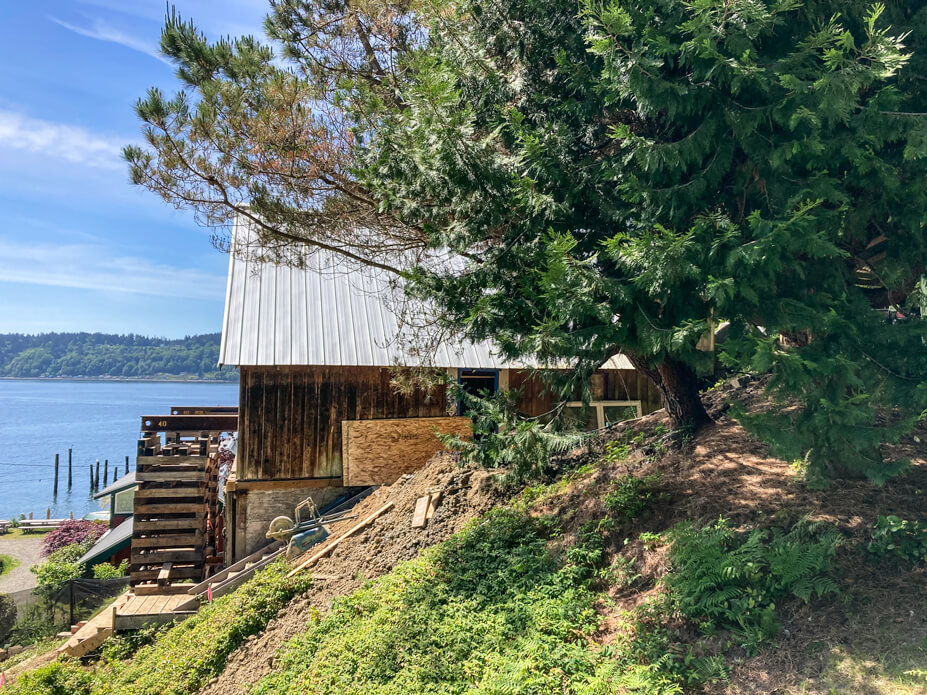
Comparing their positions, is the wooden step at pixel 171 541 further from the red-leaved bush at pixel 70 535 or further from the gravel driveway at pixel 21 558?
the red-leaved bush at pixel 70 535

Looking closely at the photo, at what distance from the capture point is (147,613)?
381 inches

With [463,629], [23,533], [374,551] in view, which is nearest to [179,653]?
[374,551]

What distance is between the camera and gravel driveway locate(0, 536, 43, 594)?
2173 cm

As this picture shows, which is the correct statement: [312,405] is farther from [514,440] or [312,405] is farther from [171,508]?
[514,440]

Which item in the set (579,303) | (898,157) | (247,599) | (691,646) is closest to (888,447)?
(898,157)

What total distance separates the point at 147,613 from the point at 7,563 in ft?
73.0

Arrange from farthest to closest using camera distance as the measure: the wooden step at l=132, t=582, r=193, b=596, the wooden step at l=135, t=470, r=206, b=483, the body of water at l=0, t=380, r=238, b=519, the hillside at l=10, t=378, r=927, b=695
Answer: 1. the body of water at l=0, t=380, r=238, b=519
2. the wooden step at l=135, t=470, r=206, b=483
3. the wooden step at l=132, t=582, r=193, b=596
4. the hillside at l=10, t=378, r=927, b=695

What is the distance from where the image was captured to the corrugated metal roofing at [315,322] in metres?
11.9

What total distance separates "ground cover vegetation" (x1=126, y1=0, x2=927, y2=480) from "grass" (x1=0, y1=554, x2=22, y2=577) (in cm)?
2530

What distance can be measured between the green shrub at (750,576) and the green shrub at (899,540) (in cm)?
32

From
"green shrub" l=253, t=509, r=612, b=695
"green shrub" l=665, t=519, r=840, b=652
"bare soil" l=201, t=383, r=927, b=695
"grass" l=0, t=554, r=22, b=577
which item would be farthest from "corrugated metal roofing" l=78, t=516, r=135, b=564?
"green shrub" l=665, t=519, r=840, b=652

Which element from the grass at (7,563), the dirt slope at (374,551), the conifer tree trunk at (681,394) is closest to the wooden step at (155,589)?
the dirt slope at (374,551)

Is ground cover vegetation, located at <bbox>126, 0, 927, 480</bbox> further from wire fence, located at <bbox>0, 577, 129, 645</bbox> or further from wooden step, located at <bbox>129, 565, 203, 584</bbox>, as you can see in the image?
wire fence, located at <bbox>0, 577, 129, 645</bbox>

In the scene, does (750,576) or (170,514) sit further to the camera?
(170,514)
